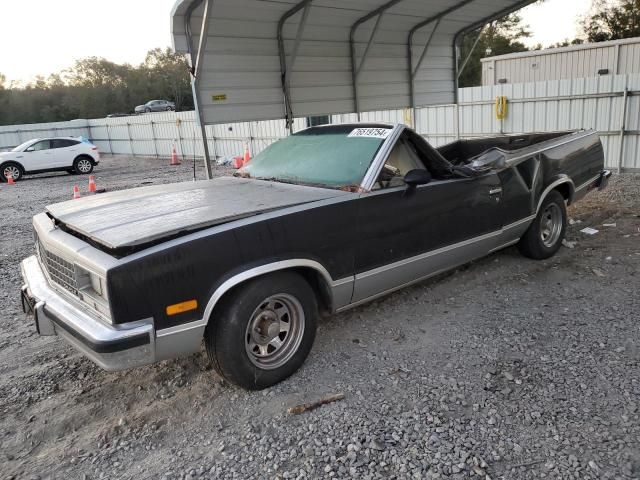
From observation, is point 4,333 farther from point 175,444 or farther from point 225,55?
point 225,55

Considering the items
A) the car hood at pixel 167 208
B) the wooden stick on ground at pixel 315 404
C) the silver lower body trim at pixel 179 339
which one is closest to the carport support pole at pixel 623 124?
the car hood at pixel 167 208

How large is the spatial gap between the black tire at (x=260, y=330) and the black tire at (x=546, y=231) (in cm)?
313

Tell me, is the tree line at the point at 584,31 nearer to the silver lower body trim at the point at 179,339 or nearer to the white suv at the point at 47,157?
the white suv at the point at 47,157

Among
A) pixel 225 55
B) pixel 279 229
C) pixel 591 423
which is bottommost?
pixel 591 423

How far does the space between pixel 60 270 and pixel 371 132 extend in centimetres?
260

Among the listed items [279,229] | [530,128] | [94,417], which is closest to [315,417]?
[279,229]

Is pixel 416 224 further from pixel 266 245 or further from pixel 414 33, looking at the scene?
pixel 414 33

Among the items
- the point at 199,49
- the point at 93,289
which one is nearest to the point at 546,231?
the point at 199,49

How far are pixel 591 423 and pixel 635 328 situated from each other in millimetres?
1480

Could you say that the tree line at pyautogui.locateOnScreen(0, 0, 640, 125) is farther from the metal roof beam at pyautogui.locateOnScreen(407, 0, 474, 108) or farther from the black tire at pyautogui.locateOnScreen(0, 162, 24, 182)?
the metal roof beam at pyautogui.locateOnScreen(407, 0, 474, 108)

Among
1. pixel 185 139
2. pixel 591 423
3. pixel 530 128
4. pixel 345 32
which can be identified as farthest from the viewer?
pixel 185 139

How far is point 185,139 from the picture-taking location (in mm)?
22719

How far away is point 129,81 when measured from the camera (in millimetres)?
58969

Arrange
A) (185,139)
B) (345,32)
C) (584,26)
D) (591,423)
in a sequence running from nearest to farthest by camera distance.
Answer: (591,423) < (345,32) < (185,139) < (584,26)
